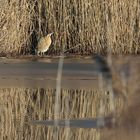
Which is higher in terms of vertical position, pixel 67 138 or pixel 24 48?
pixel 24 48

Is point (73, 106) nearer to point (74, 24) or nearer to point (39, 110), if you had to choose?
point (39, 110)

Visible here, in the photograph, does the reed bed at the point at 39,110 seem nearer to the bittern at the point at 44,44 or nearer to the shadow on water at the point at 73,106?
the shadow on water at the point at 73,106

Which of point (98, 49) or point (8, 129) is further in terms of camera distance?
point (98, 49)

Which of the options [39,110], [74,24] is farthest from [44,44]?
[39,110]

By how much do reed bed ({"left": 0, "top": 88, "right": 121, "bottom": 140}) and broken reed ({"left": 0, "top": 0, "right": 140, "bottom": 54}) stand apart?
4.46m

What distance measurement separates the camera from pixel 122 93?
4492 mm

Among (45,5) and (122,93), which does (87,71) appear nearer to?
(45,5)

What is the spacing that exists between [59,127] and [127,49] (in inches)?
349

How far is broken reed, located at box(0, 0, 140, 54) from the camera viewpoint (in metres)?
15.6

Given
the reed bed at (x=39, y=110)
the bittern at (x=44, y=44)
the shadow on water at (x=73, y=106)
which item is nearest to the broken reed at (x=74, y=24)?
the bittern at (x=44, y=44)

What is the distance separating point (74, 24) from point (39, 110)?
22.6 ft

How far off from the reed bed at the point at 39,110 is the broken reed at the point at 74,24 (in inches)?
176

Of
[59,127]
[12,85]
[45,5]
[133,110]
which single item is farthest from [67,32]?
[133,110]

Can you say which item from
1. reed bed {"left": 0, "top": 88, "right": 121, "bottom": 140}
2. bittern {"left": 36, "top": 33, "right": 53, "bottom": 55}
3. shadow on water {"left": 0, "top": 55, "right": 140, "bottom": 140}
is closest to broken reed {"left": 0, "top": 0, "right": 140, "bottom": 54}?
bittern {"left": 36, "top": 33, "right": 53, "bottom": 55}
